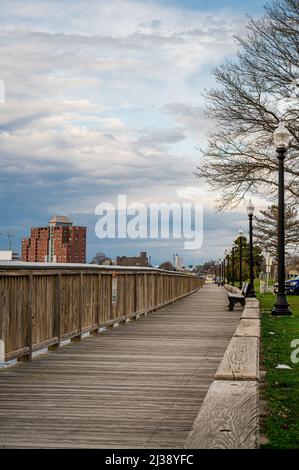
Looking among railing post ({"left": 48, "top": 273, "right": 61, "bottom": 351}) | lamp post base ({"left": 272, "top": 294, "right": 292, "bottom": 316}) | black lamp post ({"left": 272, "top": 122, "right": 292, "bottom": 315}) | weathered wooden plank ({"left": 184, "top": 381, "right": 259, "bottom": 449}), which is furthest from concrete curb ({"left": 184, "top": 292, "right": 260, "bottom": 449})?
lamp post base ({"left": 272, "top": 294, "right": 292, "bottom": 316})

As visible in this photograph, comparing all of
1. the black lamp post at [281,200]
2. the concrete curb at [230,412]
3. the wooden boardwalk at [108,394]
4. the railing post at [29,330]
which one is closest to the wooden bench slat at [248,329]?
the wooden boardwalk at [108,394]

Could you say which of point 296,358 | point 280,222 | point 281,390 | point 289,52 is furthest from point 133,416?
point 289,52

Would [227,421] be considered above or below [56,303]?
below

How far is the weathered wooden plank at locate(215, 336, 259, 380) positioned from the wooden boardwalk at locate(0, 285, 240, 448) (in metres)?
0.53

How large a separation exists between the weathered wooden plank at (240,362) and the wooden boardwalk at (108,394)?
525mm

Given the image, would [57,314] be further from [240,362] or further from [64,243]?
[64,243]

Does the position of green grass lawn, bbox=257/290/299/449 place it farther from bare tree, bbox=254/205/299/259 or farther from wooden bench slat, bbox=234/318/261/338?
bare tree, bbox=254/205/299/259

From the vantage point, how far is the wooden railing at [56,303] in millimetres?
9359

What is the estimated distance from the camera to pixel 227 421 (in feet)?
15.4

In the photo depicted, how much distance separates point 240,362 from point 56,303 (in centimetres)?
496

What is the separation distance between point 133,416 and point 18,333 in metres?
3.49

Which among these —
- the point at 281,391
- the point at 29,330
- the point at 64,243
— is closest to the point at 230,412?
the point at 281,391

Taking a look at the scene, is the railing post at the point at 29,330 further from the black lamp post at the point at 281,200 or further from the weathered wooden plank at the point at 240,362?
the black lamp post at the point at 281,200
